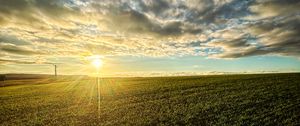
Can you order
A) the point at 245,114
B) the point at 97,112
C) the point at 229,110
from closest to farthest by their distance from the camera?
the point at 245,114
the point at 229,110
the point at 97,112

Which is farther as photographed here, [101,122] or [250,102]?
[250,102]

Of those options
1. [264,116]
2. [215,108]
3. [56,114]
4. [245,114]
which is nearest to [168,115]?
[215,108]

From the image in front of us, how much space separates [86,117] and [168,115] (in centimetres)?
820

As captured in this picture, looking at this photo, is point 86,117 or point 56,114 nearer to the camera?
point 86,117

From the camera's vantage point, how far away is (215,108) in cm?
2398

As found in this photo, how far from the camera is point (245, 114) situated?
69.4 ft

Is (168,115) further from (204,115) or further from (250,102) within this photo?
(250,102)

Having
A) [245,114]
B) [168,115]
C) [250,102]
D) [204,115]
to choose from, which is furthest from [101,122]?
[250,102]

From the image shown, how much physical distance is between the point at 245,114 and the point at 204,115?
3.59 meters

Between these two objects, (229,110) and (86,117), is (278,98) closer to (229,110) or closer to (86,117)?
(229,110)

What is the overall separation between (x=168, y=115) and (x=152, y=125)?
311 centimetres

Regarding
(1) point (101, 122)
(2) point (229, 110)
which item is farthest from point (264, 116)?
(1) point (101, 122)

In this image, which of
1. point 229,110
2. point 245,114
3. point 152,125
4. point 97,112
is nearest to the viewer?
point 152,125

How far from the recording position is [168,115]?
22281 mm
